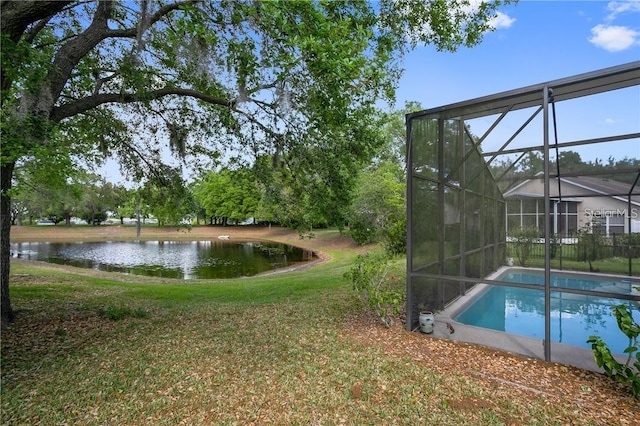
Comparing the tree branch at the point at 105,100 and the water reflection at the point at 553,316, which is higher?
the tree branch at the point at 105,100

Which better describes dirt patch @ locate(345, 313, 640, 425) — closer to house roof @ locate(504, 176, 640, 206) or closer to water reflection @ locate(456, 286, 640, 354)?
water reflection @ locate(456, 286, 640, 354)

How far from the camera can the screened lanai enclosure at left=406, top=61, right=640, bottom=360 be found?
14.5 ft

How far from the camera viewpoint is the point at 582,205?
11.5 metres

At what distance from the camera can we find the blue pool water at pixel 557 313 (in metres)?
5.59

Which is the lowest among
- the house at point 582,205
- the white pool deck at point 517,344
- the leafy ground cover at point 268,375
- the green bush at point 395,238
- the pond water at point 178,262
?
the pond water at point 178,262

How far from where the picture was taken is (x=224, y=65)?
4348mm

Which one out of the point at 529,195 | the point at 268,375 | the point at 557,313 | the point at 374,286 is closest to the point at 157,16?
the point at 268,375

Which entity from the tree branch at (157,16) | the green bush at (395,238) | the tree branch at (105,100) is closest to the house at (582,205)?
the green bush at (395,238)

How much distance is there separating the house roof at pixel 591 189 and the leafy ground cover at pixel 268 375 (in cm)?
706

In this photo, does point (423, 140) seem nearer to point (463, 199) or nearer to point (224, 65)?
point (463, 199)

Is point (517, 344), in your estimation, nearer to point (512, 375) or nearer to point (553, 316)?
point (512, 375)

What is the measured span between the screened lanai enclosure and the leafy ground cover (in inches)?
34.6

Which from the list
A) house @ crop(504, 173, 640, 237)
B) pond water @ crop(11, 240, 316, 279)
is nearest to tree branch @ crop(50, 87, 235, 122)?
house @ crop(504, 173, 640, 237)

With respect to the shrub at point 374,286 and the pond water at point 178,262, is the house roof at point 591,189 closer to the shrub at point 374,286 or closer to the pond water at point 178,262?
the shrub at point 374,286
